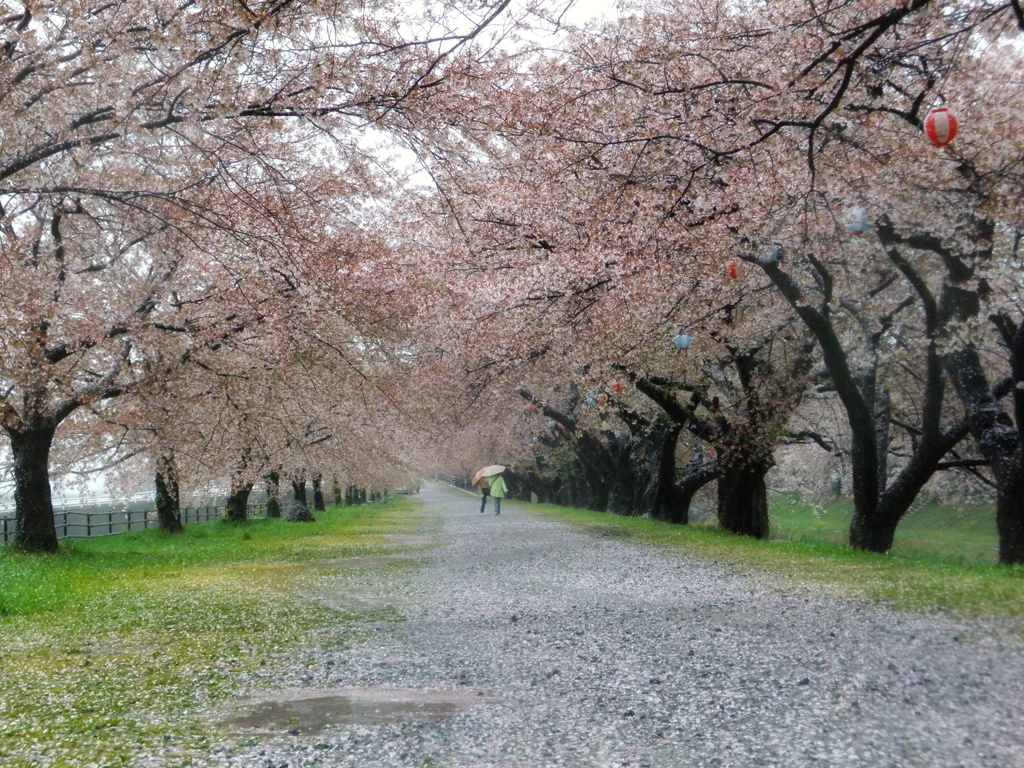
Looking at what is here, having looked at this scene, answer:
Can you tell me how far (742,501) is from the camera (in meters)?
24.2

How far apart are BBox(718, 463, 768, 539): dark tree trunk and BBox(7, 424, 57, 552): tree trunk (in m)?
15.6

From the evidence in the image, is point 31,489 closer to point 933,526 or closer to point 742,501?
point 742,501

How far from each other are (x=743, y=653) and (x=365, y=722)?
3177mm

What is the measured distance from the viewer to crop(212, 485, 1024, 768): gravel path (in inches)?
197

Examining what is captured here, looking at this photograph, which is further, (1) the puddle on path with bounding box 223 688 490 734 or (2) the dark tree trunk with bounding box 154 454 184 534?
(2) the dark tree trunk with bounding box 154 454 184 534

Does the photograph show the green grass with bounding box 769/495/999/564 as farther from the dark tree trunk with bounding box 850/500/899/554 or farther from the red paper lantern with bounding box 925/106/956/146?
the red paper lantern with bounding box 925/106/956/146

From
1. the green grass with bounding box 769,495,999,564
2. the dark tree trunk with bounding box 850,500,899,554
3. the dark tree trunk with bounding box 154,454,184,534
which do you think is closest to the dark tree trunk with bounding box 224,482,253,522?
the dark tree trunk with bounding box 154,454,184,534

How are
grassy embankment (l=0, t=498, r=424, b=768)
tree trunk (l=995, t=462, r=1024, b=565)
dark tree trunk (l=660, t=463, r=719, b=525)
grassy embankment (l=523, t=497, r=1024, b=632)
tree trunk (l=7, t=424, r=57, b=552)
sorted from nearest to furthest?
grassy embankment (l=0, t=498, r=424, b=768), grassy embankment (l=523, t=497, r=1024, b=632), tree trunk (l=995, t=462, r=1024, b=565), tree trunk (l=7, t=424, r=57, b=552), dark tree trunk (l=660, t=463, r=719, b=525)

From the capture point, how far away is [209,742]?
544 cm

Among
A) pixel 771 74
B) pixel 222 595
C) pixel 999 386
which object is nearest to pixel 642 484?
pixel 999 386

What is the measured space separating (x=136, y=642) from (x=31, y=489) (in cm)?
1247

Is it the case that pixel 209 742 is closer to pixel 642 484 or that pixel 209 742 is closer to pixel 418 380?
pixel 418 380

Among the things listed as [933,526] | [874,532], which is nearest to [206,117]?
[874,532]

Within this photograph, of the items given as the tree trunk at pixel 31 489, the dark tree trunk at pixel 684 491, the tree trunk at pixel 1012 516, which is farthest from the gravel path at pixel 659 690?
the dark tree trunk at pixel 684 491
